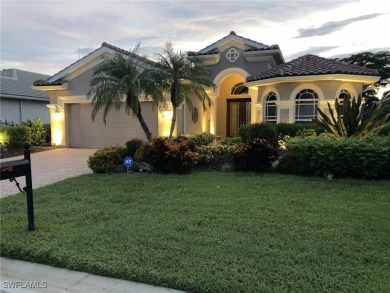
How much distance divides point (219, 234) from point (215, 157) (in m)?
5.96

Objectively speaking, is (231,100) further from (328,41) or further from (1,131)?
(1,131)

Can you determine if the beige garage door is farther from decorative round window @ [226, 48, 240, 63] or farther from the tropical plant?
the tropical plant

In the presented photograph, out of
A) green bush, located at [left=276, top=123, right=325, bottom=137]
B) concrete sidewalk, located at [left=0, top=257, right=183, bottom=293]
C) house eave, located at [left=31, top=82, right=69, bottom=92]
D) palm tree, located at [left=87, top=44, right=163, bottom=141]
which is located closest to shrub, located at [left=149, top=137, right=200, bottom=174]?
palm tree, located at [left=87, top=44, right=163, bottom=141]

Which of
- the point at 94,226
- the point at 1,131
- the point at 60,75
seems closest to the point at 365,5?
the point at 94,226

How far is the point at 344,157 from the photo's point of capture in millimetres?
8250

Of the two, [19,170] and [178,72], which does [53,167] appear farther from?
[19,170]

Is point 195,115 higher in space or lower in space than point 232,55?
lower

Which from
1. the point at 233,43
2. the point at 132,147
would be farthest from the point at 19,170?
the point at 233,43

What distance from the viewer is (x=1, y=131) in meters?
16.7

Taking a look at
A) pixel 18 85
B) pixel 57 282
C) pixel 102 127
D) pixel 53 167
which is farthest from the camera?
pixel 18 85

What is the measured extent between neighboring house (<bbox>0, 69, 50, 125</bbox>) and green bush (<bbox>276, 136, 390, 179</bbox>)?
22820mm

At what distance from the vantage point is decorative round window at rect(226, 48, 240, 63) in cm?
1706

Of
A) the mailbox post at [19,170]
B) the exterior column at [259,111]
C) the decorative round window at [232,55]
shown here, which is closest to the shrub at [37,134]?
the decorative round window at [232,55]

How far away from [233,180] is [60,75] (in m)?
13.5
